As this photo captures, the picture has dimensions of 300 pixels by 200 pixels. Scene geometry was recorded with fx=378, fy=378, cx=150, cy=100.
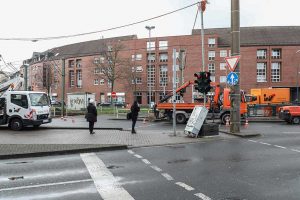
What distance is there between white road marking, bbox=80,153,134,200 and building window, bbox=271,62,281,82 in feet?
238

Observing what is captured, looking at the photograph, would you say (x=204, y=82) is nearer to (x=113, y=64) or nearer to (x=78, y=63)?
(x=113, y=64)

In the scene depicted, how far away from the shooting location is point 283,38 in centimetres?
7800

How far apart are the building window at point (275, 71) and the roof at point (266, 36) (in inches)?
164

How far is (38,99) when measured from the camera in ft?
67.5

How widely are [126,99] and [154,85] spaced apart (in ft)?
23.0

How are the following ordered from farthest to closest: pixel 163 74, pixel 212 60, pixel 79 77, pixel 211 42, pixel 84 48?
pixel 84 48 < pixel 79 77 < pixel 163 74 < pixel 212 60 < pixel 211 42

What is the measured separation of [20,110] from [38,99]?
1180mm

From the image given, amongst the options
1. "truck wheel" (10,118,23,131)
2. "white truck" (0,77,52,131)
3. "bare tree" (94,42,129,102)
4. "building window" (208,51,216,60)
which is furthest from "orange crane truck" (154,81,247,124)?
"building window" (208,51,216,60)

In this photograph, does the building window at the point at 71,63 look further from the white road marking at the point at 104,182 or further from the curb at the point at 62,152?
the white road marking at the point at 104,182

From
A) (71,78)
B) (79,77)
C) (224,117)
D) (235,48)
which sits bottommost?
(224,117)

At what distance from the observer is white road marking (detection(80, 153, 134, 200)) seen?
636 centimetres

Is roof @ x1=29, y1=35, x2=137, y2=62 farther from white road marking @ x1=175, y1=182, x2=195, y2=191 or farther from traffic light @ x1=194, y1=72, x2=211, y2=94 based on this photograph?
white road marking @ x1=175, y1=182, x2=195, y2=191

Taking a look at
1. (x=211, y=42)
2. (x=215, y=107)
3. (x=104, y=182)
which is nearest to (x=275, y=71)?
(x=211, y=42)

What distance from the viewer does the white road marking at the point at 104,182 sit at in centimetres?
636
